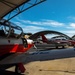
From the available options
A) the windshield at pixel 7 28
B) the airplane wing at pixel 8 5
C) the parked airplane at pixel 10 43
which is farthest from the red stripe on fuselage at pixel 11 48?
the airplane wing at pixel 8 5

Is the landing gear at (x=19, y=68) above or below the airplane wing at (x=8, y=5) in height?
below

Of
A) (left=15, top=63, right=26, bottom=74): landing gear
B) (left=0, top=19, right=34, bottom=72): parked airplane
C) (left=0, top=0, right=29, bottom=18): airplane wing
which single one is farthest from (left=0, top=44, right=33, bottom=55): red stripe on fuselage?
(left=0, top=0, right=29, bottom=18): airplane wing

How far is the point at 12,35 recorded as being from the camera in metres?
8.59

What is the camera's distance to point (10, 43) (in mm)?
8352

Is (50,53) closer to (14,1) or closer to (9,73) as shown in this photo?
(9,73)

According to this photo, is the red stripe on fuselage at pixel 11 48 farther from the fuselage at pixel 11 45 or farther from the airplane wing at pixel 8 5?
the airplane wing at pixel 8 5

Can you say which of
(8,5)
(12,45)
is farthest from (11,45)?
(8,5)

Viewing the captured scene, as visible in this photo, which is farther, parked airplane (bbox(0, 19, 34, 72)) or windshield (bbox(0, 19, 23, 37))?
windshield (bbox(0, 19, 23, 37))

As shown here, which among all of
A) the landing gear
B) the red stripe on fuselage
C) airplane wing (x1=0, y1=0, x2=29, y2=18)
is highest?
airplane wing (x1=0, y1=0, x2=29, y2=18)

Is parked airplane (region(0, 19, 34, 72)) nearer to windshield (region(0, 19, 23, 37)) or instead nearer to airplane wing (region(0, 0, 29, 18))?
windshield (region(0, 19, 23, 37))

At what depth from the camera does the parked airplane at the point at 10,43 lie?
25.1ft

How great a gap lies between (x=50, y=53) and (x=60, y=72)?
1.27 meters

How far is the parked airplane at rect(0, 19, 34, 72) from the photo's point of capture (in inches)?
301

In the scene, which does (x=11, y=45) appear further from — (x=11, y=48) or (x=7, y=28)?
(x=7, y=28)
